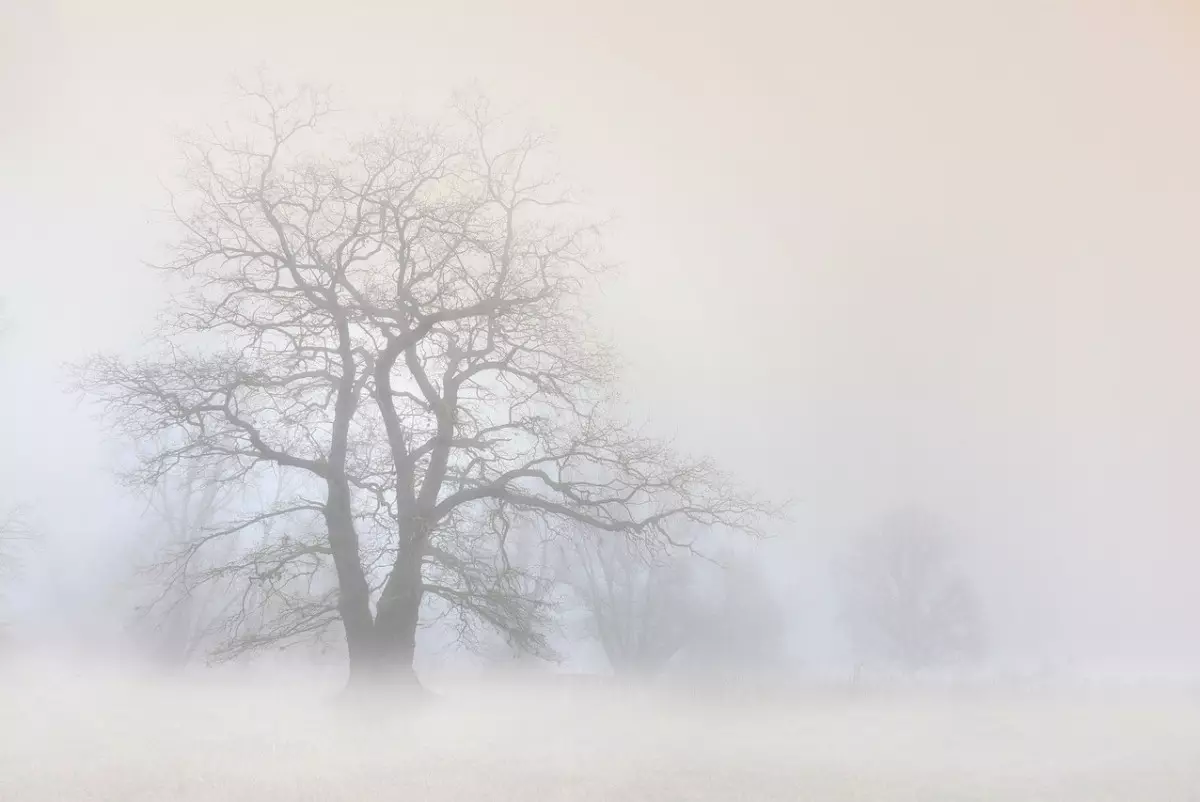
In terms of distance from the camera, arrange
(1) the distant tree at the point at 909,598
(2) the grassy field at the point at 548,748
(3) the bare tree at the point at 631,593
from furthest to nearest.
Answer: (1) the distant tree at the point at 909,598, (3) the bare tree at the point at 631,593, (2) the grassy field at the point at 548,748

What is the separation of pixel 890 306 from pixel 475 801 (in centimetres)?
315

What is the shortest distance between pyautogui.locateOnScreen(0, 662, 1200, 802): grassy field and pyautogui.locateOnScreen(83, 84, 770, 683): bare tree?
26cm

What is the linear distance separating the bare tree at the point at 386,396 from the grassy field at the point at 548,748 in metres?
0.26

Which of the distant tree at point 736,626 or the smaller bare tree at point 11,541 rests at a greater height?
the smaller bare tree at point 11,541

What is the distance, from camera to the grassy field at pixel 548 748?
2.80 meters

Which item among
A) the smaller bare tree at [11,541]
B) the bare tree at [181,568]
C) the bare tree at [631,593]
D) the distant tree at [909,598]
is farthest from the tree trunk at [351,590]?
the distant tree at [909,598]

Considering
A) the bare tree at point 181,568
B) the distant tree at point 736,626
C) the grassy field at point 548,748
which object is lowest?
the grassy field at point 548,748

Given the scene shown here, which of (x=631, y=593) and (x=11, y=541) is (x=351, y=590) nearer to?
(x=631, y=593)

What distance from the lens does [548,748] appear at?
3.09 m

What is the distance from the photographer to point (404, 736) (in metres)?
3.03

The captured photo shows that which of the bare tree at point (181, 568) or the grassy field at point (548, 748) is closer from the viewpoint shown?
the grassy field at point (548, 748)

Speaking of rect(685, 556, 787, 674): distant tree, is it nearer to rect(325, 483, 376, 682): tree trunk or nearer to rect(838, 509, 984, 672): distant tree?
rect(838, 509, 984, 672): distant tree

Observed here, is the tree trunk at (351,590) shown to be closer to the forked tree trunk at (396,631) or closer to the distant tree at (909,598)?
the forked tree trunk at (396,631)

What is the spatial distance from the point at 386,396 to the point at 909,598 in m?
2.55
